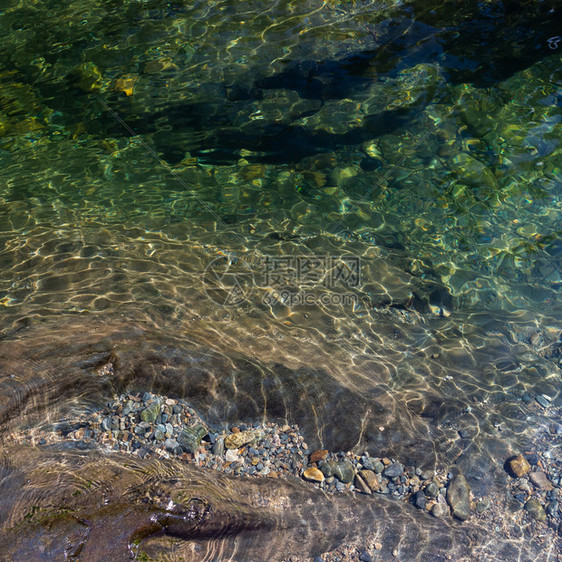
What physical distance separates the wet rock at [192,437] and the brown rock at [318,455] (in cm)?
94

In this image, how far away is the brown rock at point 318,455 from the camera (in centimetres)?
371

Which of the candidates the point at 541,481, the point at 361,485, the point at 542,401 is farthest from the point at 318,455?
the point at 542,401

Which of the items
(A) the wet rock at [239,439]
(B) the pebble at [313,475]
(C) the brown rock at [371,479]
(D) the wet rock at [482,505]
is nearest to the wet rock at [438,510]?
(D) the wet rock at [482,505]

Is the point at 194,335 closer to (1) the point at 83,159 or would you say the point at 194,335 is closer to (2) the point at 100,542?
(2) the point at 100,542

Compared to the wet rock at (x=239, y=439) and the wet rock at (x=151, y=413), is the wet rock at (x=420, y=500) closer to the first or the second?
the wet rock at (x=239, y=439)

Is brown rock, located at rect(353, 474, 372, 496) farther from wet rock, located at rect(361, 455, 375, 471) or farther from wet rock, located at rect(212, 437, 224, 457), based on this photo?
wet rock, located at rect(212, 437, 224, 457)

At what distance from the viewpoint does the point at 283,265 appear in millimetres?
5711

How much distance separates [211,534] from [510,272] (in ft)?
17.3

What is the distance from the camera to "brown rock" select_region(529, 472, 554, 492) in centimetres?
377

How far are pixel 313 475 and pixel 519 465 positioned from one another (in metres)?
1.93

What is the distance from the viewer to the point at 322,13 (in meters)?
7.68

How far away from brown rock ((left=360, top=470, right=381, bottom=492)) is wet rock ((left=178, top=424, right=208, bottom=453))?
55.4 inches

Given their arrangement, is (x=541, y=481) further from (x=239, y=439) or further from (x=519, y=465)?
(x=239, y=439)

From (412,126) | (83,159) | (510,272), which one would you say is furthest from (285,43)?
(510,272)
